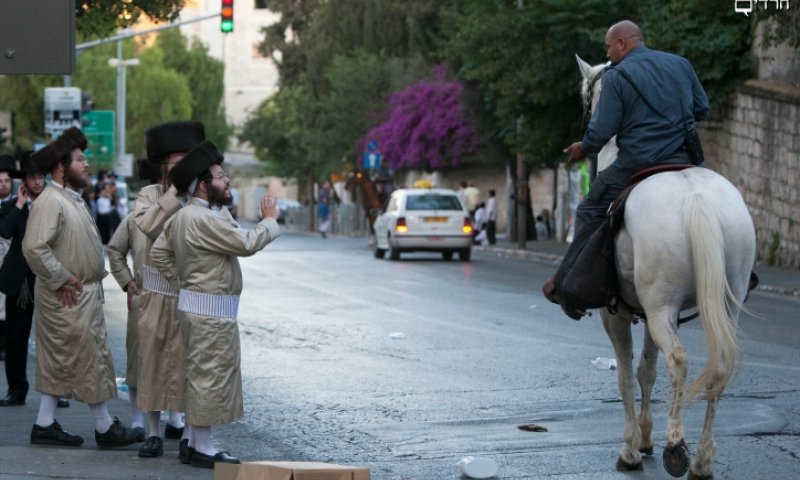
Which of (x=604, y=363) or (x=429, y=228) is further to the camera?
(x=429, y=228)

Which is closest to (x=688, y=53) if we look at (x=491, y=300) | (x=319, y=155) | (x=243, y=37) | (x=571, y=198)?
(x=491, y=300)

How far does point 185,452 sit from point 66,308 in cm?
134

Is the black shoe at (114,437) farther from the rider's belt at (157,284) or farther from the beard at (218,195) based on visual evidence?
the beard at (218,195)

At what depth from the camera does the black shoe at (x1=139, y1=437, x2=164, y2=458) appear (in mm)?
9305

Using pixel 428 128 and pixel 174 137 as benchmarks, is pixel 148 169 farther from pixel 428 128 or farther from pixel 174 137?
pixel 428 128

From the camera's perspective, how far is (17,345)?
1195 cm

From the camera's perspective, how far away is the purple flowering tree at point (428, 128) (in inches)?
2216

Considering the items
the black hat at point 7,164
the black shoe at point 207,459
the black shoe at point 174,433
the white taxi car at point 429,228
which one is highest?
the black hat at point 7,164

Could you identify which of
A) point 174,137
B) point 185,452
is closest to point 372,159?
point 174,137

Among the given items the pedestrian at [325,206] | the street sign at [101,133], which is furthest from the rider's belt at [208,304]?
the pedestrian at [325,206]

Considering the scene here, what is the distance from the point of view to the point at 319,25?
234ft

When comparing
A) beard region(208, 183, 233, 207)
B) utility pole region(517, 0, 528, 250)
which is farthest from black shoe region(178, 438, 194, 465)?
utility pole region(517, 0, 528, 250)

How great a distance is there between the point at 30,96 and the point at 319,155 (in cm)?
1369

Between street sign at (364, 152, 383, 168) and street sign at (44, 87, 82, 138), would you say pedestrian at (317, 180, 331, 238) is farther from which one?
street sign at (44, 87, 82, 138)
